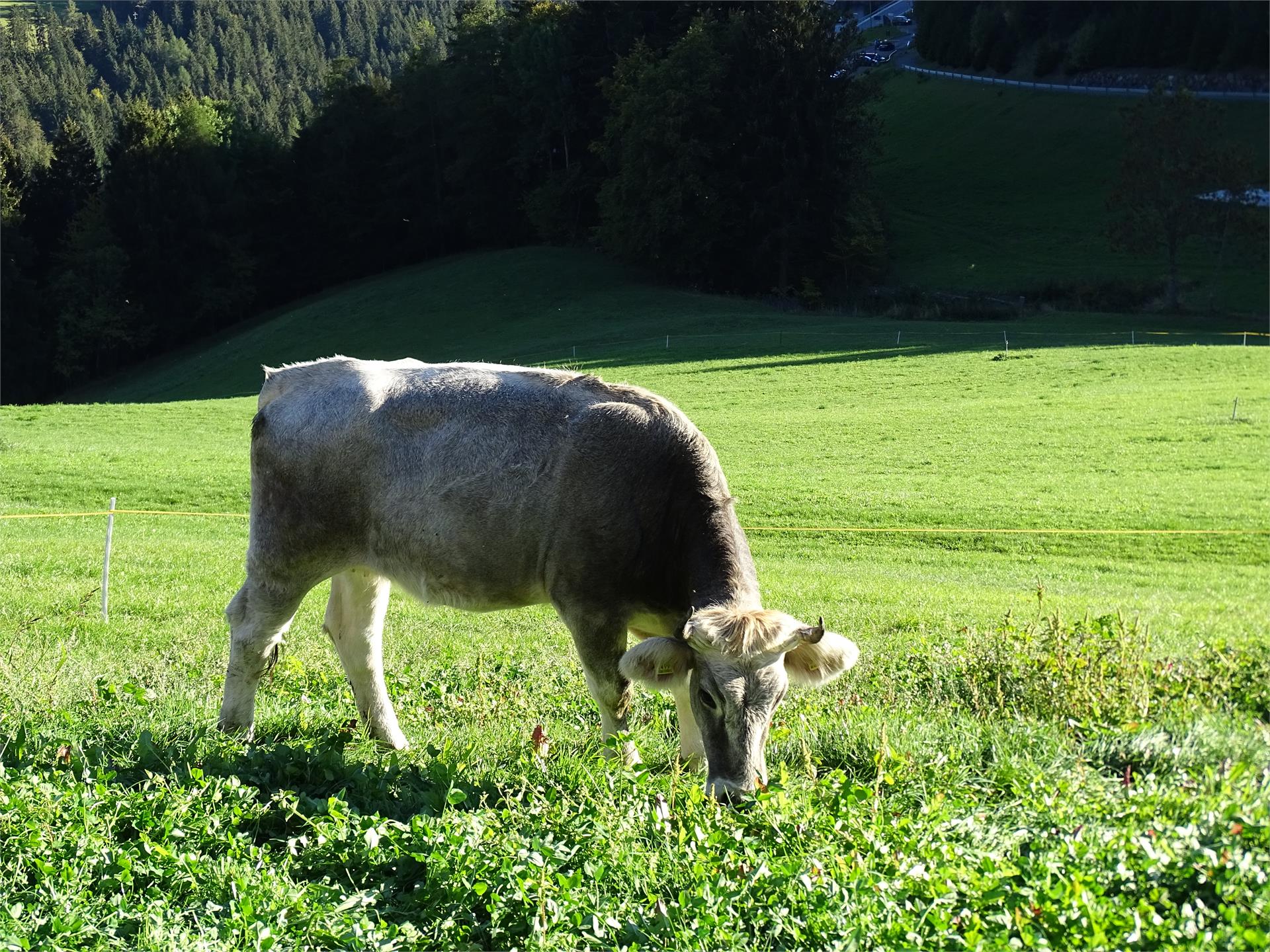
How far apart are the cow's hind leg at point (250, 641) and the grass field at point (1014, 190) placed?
57548mm

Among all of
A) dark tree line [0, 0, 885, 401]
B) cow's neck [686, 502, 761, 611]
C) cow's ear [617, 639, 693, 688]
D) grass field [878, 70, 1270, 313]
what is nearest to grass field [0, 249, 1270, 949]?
cow's ear [617, 639, 693, 688]

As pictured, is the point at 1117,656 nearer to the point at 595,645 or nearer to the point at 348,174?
the point at 595,645

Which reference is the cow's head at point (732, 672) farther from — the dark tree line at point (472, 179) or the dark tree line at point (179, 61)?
the dark tree line at point (179, 61)

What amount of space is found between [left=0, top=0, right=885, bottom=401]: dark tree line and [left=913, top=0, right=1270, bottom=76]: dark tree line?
3288 centimetres

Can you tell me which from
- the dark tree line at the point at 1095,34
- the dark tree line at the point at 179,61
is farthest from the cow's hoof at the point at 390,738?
the dark tree line at the point at 179,61

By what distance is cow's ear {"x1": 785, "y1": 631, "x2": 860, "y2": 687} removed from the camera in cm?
657

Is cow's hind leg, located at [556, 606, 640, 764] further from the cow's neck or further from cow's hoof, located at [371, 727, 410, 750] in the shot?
cow's hoof, located at [371, 727, 410, 750]

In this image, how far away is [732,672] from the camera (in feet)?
20.5

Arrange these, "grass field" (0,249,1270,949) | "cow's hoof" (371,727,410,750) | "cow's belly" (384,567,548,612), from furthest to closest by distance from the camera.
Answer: "cow's hoof" (371,727,410,750)
"cow's belly" (384,567,548,612)
"grass field" (0,249,1270,949)

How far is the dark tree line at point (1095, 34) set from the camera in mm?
79812

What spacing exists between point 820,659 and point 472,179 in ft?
244

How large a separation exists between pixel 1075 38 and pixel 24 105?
361 feet

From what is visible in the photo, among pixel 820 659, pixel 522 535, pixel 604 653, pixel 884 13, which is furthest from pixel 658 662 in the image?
pixel 884 13

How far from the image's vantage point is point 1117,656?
8414 mm
